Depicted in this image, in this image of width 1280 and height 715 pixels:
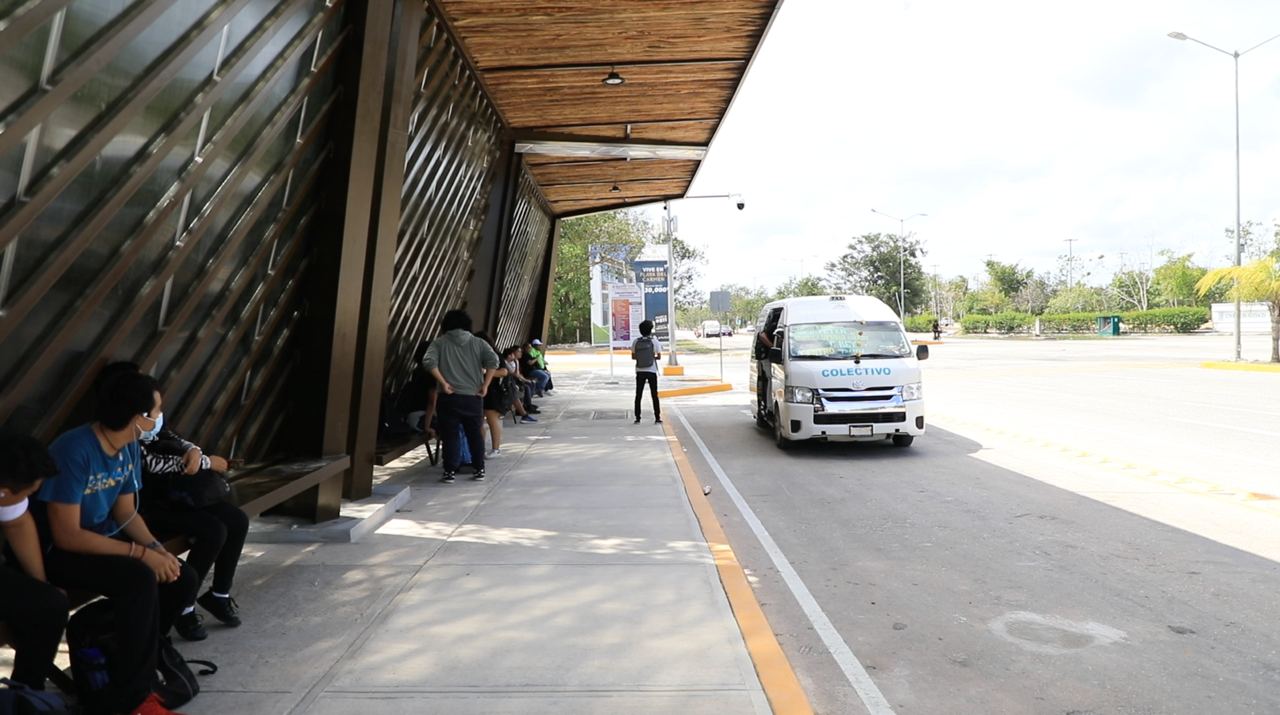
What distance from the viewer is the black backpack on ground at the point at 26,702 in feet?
9.90

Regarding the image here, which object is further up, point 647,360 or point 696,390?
point 647,360

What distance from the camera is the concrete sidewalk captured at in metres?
4.02

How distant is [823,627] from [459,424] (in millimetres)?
5398

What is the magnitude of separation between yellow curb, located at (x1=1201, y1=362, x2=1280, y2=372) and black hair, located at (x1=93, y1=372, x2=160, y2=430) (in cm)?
2962

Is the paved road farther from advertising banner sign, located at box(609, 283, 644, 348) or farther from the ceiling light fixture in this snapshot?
advertising banner sign, located at box(609, 283, 644, 348)

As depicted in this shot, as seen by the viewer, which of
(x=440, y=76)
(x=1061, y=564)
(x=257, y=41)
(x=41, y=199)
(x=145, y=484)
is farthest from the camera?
(x=440, y=76)

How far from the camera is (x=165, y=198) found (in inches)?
186

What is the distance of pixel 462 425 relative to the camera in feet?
32.1

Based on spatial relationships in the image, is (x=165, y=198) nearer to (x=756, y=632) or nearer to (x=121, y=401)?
(x=121, y=401)

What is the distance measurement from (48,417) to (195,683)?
139 centimetres

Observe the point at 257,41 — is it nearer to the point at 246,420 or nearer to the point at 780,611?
the point at 246,420

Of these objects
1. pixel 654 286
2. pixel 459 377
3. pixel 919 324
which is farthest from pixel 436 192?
pixel 919 324

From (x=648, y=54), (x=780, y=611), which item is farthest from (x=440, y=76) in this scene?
(x=780, y=611)

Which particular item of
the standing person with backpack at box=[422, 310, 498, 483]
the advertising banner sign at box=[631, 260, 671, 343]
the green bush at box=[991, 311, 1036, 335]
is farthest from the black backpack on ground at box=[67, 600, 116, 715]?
the green bush at box=[991, 311, 1036, 335]
